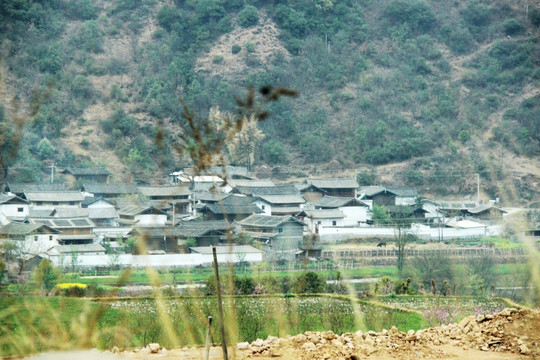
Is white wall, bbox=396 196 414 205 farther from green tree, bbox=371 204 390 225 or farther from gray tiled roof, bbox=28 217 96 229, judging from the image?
gray tiled roof, bbox=28 217 96 229

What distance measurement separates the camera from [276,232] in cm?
1550

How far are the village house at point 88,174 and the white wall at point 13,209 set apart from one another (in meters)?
2.96

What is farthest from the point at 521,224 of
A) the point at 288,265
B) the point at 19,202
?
the point at 19,202

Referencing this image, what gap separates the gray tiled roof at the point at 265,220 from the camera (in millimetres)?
15680

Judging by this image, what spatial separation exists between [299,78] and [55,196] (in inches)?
487

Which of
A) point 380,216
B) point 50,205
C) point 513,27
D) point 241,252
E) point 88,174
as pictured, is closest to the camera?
point 241,252

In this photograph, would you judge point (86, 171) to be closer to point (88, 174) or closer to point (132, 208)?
point (88, 174)

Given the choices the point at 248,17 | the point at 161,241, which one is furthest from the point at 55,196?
the point at 248,17

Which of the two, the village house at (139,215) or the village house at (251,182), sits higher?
the village house at (251,182)

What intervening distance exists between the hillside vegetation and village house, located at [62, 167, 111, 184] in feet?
1.53

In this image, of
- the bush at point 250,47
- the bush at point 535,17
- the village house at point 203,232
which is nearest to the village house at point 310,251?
the village house at point 203,232

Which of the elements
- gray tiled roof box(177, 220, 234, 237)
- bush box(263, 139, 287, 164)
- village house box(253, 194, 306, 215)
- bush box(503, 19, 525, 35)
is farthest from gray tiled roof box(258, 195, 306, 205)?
bush box(503, 19, 525, 35)

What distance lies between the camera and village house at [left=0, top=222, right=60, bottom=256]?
13.1 meters

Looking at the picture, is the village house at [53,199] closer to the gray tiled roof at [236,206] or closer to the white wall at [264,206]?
the gray tiled roof at [236,206]
